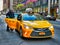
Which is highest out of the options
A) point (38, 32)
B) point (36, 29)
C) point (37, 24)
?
point (37, 24)

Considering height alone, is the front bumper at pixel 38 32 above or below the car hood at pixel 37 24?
below

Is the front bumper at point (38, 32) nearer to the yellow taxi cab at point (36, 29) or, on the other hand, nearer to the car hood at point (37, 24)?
the yellow taxi cab at point (36, 29)

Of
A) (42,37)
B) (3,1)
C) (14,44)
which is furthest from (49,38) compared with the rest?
(3,1)

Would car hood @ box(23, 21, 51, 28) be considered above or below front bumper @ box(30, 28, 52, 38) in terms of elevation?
above

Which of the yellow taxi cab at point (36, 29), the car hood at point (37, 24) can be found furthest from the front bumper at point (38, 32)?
the car hood at point (37, 24)

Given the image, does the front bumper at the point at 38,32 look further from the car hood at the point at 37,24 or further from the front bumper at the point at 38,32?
the car hood at the point at 37,24

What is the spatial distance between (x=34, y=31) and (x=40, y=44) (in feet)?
4.46

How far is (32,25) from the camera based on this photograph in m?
12.9

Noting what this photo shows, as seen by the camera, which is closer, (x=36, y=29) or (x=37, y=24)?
(x=36, y=29)

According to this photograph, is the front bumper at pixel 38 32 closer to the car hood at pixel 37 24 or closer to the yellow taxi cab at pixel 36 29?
the yellow taxi cab at pixel 36 29

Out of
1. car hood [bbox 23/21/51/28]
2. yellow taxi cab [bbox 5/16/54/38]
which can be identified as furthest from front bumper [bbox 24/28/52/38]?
car hood [bbox 23/21/51/28]

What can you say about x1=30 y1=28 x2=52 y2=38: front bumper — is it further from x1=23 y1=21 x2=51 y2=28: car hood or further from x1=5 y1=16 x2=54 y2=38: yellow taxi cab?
x1=23 y1=21 x2=51 y2=28: car hood

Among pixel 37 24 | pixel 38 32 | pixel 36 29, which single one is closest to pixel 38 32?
pixel 38 32

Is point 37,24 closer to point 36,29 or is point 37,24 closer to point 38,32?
point 36,29
